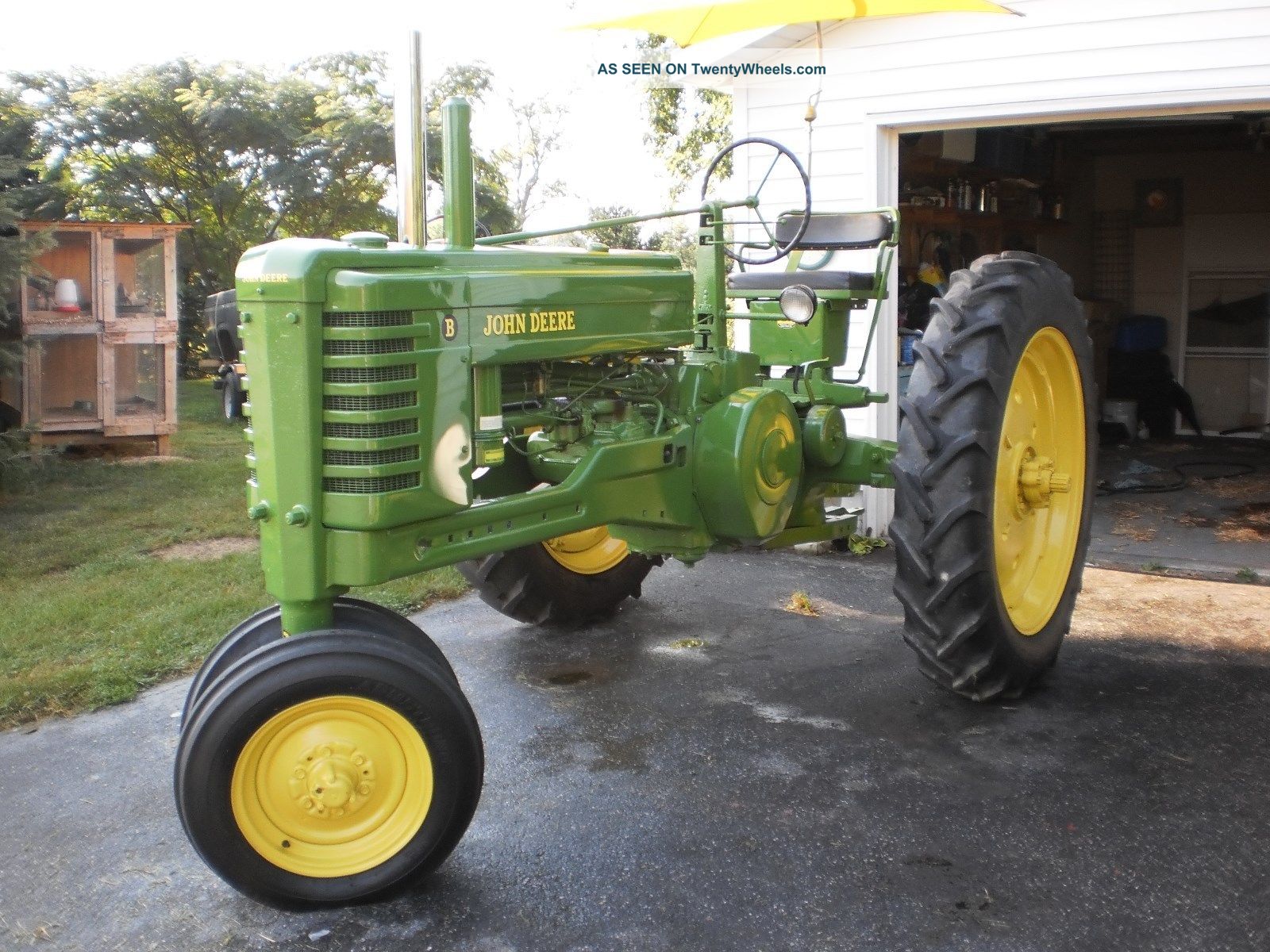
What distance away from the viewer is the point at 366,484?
9.53ft

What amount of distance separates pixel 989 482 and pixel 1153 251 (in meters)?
8.29

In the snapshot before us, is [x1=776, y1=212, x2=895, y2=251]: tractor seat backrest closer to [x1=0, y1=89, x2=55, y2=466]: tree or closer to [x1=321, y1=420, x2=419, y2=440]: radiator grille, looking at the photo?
[x1=321, y1=420, x2=419, y2=440]: radiator grille

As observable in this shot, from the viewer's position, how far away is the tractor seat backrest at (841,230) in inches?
181

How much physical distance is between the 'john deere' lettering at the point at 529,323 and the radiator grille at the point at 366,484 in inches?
17.7

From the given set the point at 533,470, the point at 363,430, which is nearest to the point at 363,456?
the point at 363,430

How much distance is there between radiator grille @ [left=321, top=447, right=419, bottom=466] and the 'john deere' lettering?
41cm

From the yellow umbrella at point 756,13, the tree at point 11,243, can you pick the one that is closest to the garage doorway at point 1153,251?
the yellow umbrella at point 756,13

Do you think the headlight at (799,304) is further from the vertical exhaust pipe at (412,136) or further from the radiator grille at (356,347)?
the radiator grille at (356,347)

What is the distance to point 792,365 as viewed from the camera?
460 centimetres

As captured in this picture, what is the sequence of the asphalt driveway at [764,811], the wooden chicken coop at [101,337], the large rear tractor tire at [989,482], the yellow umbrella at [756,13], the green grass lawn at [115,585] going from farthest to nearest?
the wooden chicken coop at [101,337] < the yellow umbrella at [756,13] < the green grass lawn at [115,585] < the large rear tractor tire at [989,482] < the asphalt driveway at [764,811]

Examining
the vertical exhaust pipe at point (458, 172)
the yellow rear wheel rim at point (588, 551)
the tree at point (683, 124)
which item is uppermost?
the tree at point (683, 124)

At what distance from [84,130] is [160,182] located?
1.14 m

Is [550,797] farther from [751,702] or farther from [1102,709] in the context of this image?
[1102,709]

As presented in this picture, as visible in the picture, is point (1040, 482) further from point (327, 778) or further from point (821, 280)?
point (327, 778)
